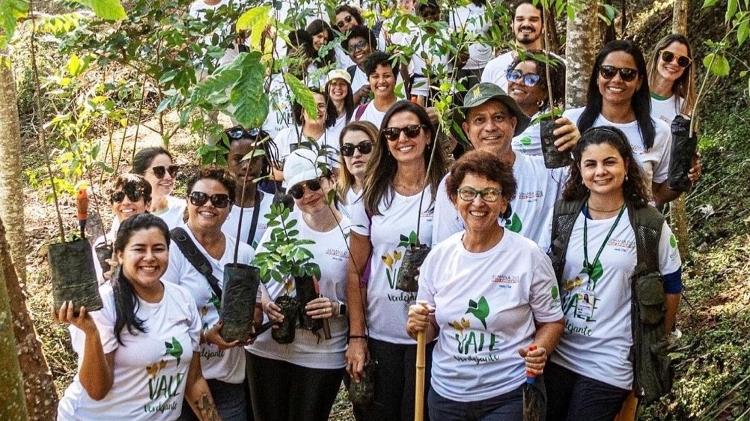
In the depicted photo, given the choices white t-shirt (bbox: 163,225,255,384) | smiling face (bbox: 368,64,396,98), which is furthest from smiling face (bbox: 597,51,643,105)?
smiling face (bbox: 368,64,396,98)

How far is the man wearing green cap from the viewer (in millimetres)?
4434

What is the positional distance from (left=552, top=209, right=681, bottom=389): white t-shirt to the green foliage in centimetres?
134

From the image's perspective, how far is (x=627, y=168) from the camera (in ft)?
13.5

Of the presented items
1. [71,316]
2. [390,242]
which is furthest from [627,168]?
[71,316]

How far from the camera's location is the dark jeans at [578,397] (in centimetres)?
400

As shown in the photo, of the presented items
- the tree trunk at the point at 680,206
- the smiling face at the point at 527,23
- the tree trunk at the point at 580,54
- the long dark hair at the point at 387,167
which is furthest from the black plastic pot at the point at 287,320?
the tree trunk at the point at 680,206

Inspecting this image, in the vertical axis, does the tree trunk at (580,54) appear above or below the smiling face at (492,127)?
above

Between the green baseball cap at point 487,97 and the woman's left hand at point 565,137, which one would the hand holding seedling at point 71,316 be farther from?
the woman's left hand at point 565,137

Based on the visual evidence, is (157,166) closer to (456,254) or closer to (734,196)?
(456,254)

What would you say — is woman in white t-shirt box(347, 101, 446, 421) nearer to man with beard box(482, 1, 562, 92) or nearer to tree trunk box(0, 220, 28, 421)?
man with beard box(482, 1, 562, 92)

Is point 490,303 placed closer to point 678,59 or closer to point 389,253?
point 389,253

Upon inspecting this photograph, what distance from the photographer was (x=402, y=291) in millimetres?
4625

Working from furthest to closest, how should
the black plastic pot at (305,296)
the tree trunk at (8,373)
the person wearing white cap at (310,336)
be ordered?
the person wearing white cap at (310,336)
the black plastic pot at (305,296)
the tree trunk at (8,373)

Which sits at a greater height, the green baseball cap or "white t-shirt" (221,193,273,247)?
the green baseball cap
